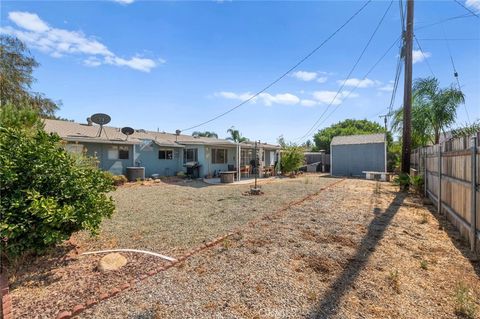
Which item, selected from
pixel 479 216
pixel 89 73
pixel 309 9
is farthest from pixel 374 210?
pixel 89 73

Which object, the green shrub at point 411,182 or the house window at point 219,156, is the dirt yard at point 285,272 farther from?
the house window at point 219,156

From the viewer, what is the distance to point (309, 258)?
3879 mm

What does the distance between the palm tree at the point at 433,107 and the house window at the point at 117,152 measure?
17.9 meters

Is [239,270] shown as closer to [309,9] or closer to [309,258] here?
[309,258]

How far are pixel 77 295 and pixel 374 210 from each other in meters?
7.35

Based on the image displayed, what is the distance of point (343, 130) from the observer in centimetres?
3891

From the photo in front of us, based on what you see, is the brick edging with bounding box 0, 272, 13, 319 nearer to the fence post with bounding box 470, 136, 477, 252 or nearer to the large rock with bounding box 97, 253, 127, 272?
the large rock with bounding box 97, 253, 127, 272

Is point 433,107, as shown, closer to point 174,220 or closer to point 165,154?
point 174,220

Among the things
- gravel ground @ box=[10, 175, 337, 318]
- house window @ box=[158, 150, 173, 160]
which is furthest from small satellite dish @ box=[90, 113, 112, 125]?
→ gravel ground @ box=[10, 175, 337, 318]

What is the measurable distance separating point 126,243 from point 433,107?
16.9 m

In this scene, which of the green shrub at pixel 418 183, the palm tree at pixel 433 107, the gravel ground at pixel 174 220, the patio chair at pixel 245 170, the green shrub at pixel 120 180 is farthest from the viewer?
the patio chair at pixel 245 170

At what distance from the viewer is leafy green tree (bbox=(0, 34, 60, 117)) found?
15.3 m

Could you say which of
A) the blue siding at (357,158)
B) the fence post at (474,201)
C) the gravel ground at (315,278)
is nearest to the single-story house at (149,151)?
the blue siding at (357,158)

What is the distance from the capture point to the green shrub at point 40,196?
3.24 m
